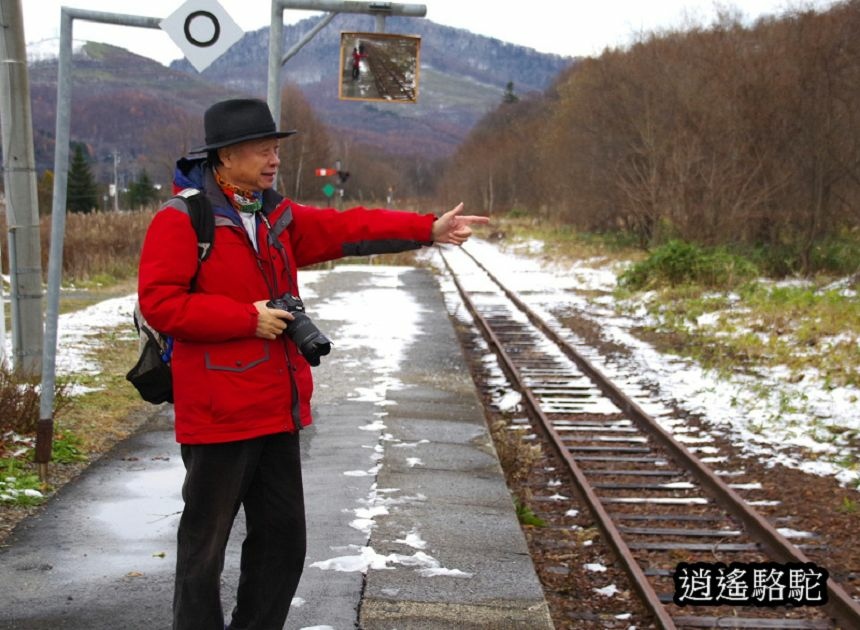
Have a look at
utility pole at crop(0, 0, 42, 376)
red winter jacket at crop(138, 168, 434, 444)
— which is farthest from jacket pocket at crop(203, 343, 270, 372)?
utility pole at crop(0, 0, 42, 376)

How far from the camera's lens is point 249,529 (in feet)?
12.8

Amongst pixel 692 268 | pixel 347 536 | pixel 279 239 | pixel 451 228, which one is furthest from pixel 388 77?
pixel 692 268

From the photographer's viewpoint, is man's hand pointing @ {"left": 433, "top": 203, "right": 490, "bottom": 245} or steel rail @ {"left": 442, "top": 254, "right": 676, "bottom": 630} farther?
steel rail @ {"left": 442, "top": 254, "right": 676, "bottom": 630}

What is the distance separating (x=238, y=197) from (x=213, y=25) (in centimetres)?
317

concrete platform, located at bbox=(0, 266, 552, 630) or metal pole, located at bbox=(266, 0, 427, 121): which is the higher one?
metal pole, located at bbox=(266, 0, 427, 121)

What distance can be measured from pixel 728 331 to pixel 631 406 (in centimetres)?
614

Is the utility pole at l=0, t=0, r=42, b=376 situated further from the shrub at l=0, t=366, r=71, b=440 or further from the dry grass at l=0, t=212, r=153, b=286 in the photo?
the dry grass at l=0, t=212, r=153, b=286

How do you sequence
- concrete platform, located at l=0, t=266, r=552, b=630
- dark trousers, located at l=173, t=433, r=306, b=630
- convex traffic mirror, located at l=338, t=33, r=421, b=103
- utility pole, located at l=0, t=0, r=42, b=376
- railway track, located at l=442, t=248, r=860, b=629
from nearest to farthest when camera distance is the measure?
dark trousers, located at l=173, t=433, r=306, b=630 < concrete platform, located at l=0, t=266, r=552, b=630 < railway track, located at l=442, t=248, r=860, b=629 < utility pole, located at l=0, t=0, r=42, b=376 < convex traffic mirror, located at l=338, t=33, r=421, b=103

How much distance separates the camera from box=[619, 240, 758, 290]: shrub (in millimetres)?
21906

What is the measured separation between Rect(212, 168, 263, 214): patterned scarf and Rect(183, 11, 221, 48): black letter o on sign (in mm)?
3041

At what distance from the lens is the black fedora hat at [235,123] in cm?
365

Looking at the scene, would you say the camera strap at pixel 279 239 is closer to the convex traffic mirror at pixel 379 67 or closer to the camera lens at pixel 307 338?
the camera lens at pixel 307 338

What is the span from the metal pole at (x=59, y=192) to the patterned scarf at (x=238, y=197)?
314 centimetres

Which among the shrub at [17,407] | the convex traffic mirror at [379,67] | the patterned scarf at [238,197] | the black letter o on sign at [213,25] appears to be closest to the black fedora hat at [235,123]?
the patterned scarf at [238,197]
